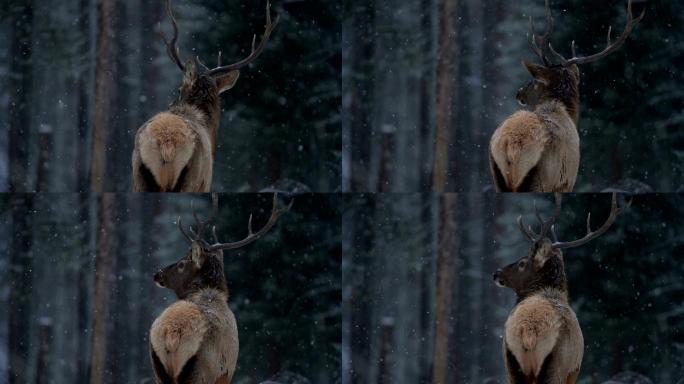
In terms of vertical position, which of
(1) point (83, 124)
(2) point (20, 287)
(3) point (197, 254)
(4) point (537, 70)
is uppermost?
(4) point (537, 70)

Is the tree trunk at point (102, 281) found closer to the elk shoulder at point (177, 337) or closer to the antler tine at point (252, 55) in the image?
the elk shoulder at point (177, 337)

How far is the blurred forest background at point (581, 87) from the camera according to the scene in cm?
482

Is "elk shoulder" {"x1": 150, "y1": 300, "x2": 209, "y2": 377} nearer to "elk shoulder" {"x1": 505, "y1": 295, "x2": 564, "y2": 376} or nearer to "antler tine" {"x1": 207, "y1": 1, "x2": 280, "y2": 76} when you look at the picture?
"antler tine" {"x1": 207, "y1": 1, "x2": 280, "y2": 76}

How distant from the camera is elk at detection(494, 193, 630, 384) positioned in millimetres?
4660

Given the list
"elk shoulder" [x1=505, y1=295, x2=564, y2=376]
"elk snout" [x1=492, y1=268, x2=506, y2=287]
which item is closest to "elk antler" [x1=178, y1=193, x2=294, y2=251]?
"elk snout" [x1=492, y1=268, x2=506, y2=287]

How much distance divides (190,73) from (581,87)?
1410 millimetres

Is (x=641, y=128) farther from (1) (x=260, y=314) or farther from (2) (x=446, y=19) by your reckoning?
(1) (x=260, y=314)

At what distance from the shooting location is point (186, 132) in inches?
185

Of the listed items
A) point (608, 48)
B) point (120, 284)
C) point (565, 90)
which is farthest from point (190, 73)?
point (608, 48)

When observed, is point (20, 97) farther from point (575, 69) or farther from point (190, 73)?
point (575, 69)

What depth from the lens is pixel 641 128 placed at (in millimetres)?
4848

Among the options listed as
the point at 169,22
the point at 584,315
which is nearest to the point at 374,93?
the point at 169,22

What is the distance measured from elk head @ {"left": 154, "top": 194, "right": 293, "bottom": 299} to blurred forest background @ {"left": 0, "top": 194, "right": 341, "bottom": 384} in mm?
33

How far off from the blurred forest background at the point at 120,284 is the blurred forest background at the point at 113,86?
102 mm
